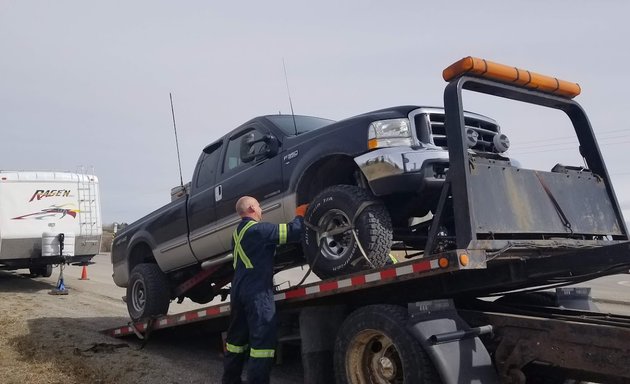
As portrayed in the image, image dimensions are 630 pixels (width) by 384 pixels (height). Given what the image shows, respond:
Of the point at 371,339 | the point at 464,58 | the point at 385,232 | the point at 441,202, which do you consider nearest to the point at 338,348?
A: the point at 371,339

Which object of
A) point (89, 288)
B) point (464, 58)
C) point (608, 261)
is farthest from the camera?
point (89, 288)

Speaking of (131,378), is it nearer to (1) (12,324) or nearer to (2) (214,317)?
(2) (214,317)

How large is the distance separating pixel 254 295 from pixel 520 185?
231 centimetres

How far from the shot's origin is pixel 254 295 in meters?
4.77

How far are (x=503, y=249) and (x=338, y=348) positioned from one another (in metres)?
1.52

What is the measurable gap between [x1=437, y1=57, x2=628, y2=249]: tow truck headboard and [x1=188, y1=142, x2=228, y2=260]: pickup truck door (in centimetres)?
326

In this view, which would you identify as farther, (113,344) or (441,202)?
(113,344)

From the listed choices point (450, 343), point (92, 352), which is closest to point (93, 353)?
point (92, 352)

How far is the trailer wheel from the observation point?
145 inches

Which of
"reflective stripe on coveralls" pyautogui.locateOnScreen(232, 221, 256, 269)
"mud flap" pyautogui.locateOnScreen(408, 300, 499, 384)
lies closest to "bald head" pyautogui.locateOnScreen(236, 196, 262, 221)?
"reflective stripe on coveralls" pyautogui.locateOnScreen(232, 221, 256, 269)

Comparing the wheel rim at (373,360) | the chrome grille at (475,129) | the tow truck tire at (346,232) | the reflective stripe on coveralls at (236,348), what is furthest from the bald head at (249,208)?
the chrome grille at (475,129)

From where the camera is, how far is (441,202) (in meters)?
3.85

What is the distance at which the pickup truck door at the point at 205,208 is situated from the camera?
6.41 m

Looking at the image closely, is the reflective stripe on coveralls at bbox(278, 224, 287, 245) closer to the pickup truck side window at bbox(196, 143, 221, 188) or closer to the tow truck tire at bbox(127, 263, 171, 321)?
the pickup truck side window at bbox(196, 143, 221, 188)
